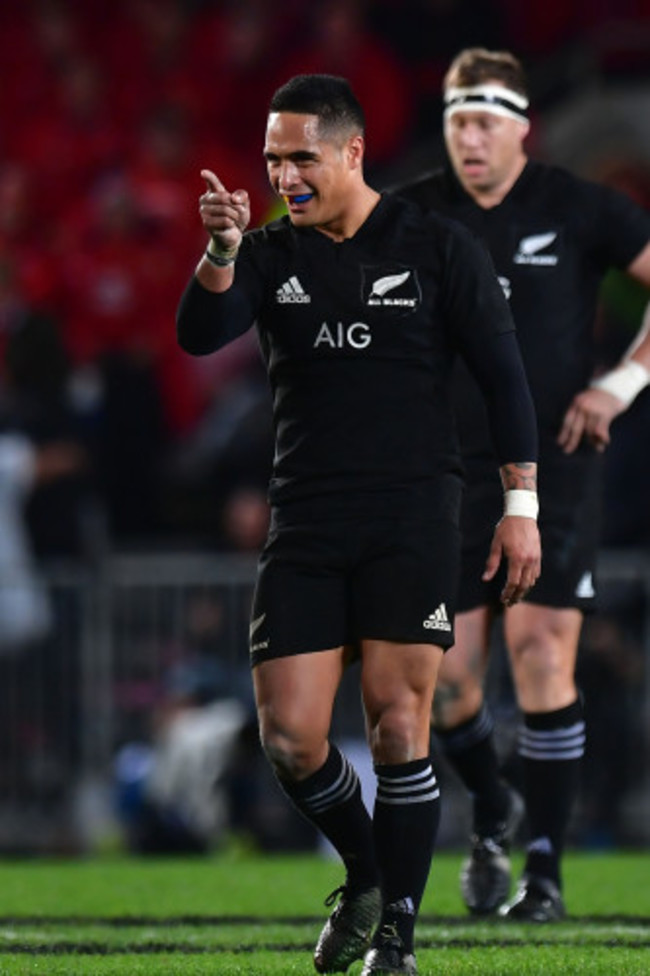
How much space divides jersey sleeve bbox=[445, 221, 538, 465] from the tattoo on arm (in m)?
0.02

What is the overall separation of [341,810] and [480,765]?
166cm

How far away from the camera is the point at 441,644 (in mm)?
6297

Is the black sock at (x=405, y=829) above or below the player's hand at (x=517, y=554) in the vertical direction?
below

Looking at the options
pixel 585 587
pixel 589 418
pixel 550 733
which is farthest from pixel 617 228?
pixel 550 733

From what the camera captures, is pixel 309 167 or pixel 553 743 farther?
pixel 553 743

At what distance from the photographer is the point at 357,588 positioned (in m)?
6.33

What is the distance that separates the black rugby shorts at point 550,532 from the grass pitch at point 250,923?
1.00 metres

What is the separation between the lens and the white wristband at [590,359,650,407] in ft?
25.8

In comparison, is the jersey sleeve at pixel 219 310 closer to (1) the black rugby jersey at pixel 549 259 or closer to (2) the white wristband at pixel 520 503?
(2) the white wristband at pixel 520 503

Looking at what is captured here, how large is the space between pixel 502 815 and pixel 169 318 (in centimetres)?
698

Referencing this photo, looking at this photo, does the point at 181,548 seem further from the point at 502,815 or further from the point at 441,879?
A: the point at 502,815

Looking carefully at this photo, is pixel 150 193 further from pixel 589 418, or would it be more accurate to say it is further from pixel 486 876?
pixel 486 876

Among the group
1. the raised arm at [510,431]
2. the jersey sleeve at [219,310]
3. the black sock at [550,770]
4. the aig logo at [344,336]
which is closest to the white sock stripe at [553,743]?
the black sock at [550,770]

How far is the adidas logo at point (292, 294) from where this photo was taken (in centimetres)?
635
